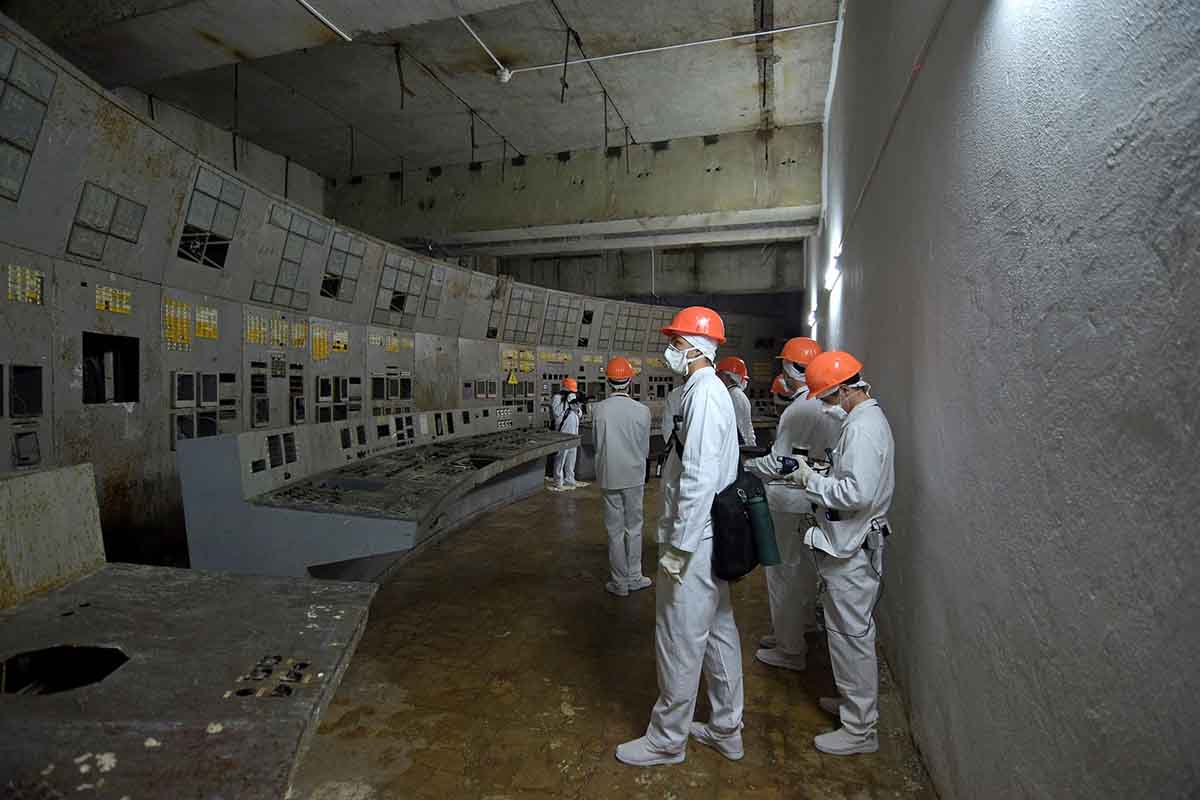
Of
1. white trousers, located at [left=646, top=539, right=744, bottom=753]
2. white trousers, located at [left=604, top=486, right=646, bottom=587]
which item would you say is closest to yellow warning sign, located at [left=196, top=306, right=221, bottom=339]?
white trousers, located at [left=604, top=486, right=646, bottom=587]

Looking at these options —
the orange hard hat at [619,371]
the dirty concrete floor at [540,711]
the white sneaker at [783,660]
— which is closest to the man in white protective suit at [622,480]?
the dirty concrete floor at [540,711]

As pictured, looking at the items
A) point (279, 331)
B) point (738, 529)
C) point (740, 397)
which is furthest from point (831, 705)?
point (279, 331)

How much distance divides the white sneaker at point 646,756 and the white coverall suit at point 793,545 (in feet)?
3.52

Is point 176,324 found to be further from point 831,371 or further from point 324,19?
point 831,371

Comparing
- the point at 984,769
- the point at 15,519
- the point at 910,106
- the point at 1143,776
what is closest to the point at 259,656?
the point at 15,519

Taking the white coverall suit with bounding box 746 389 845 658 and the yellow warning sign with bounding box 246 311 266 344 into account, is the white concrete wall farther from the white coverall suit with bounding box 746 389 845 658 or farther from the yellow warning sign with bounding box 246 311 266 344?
the white coverall suit with bounding box 746 389 845 658

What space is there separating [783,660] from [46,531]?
315 cm

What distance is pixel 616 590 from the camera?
432 cm

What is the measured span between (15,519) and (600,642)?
267cm

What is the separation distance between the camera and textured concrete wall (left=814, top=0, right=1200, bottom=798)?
0.82 meters

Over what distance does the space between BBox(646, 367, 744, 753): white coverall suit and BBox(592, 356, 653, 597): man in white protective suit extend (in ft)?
6.33

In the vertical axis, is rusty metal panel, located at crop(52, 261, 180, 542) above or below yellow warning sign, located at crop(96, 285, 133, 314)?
below

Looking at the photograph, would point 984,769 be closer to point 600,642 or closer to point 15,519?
point 600,642

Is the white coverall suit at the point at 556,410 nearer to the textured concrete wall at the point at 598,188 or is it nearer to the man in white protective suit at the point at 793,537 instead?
the textured concrete wall at the point at 598,188
